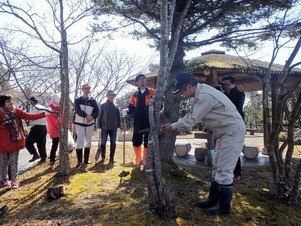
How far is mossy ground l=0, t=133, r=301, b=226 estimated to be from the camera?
8.77 ft

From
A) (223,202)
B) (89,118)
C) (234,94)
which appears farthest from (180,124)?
(89,118)

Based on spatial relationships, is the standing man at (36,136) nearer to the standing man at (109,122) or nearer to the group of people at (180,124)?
the group of people at (180,124)

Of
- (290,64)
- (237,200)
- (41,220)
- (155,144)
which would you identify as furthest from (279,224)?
(41,220)

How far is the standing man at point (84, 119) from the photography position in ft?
16.8

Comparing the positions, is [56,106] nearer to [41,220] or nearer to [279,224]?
[41,220]

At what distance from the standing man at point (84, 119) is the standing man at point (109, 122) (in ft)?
1.35

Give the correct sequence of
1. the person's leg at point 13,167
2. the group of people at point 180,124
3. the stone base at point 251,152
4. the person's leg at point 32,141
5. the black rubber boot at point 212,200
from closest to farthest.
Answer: the group of people at point 180,124 → the black rubber boot at point 212,200 → the person's leg at point 13,167 → the person's leg at point 32,141 → the stone base at point 251,152

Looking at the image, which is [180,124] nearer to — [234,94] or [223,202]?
[223,202]

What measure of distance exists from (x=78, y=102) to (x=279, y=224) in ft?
13.4

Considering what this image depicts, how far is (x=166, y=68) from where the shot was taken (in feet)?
8.80

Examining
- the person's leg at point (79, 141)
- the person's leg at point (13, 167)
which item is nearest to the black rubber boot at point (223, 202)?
the person's leg at point (13, 167)

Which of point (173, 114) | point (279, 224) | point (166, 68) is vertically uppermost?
point (166, 68)

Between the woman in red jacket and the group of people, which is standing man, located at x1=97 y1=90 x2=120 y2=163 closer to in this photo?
the group of people

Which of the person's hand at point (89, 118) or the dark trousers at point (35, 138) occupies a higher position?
the person's hand at point (89, 118)
